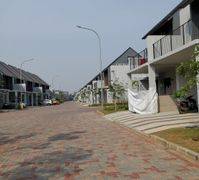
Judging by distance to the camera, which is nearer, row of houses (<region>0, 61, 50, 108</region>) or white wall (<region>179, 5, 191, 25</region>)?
white wall (<region>179, 5, 191, 25</region>)

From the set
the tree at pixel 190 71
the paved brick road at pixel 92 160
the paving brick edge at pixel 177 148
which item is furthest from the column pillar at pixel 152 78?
the tree at pixel 190 71

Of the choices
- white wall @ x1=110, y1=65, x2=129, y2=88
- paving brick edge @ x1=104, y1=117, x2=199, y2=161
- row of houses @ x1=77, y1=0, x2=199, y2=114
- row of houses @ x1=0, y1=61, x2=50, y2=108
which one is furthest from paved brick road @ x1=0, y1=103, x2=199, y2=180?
white wall @ x1=110, y1=65, x2=129, y2=88

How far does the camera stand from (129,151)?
11.7 meters

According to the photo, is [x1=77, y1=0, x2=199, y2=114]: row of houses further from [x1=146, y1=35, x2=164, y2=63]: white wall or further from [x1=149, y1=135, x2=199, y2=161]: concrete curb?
[x1=149, y1=135, x2=199, y2=161]: concrete curb

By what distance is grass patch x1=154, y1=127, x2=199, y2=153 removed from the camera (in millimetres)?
11323

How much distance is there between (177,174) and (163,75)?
27972mm

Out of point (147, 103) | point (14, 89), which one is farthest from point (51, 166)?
point (14, 89)

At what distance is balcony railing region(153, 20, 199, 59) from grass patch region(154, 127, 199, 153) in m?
8.36

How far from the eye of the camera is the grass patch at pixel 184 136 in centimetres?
1132

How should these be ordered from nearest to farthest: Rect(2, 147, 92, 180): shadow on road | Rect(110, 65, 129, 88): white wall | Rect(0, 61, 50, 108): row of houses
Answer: Rect(2, 147, 92, 180): shadow on road, Rect(110, 65, 129, 88): white wall, Rect(0, 61, 50, 108): row of houses

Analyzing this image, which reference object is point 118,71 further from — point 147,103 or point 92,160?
point 92,160

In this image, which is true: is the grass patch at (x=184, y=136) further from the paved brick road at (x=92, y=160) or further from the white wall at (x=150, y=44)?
the white wall at (x=150, y=44)

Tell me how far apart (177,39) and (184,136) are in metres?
13.1

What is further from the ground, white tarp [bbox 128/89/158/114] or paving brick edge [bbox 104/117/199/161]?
white tarp [bbox 128/89/158/114]
